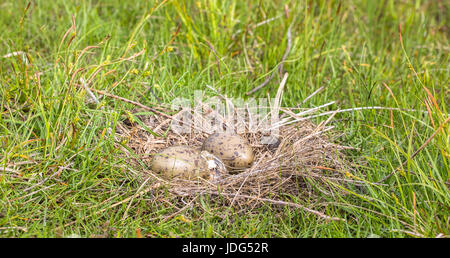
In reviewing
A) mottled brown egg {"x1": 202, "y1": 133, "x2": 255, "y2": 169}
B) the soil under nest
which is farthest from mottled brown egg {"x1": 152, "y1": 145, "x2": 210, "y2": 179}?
mottled brown egg {"x1": 202, "y1": 133, "x2": 255, "y2": 169}

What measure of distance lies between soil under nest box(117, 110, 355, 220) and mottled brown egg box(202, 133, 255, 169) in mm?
67

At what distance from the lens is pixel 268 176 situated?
9.09 ft

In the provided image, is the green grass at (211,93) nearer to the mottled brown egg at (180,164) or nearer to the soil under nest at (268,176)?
the soil under nest at (268,176)

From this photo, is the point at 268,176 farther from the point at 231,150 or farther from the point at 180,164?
the point at 180,164

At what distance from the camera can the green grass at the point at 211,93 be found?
2451 millimetres

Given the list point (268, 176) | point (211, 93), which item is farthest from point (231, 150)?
point (211, 93)

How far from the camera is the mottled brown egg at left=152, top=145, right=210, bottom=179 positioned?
2.75m

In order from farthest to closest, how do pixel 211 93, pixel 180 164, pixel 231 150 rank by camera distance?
pixel 211 93 → pixel 231 150 → pixel 180 164

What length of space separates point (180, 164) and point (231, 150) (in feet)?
1.24

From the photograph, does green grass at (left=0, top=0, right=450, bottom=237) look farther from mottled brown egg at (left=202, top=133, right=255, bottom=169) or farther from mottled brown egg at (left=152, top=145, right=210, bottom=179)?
mottled brown egg at (left=202, top=133, right=255, bottom=169)

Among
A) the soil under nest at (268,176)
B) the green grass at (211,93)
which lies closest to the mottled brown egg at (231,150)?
the soil under nest at (268,176)

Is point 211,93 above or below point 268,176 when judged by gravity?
above
